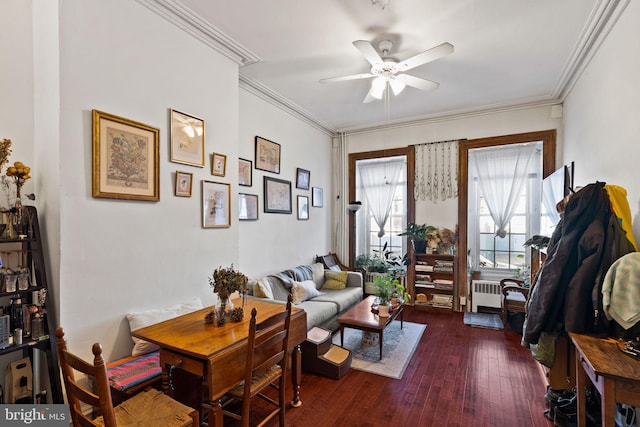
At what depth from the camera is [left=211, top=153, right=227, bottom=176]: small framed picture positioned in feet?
9.07

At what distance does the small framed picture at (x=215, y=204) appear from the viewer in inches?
106

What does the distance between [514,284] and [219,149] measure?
178 inches

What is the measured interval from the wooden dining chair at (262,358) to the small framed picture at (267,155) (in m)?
2.46

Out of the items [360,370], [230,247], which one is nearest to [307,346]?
[360,370]

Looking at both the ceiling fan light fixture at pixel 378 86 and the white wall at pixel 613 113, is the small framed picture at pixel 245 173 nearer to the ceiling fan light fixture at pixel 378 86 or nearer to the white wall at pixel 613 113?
the ceiling fan light fixture at pixel 378 86

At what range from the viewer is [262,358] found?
1734 millimetres

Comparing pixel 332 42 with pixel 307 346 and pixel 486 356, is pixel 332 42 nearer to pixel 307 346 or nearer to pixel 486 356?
pixel 307 346

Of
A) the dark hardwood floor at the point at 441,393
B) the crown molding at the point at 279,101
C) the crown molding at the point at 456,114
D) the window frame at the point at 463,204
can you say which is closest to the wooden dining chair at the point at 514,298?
the dark hardwood floor at the point at 441,393

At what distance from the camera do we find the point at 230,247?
2.97m

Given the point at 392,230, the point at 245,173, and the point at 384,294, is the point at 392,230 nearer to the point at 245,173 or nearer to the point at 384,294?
the point at 384,294

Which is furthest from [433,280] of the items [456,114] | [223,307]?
[223,307]

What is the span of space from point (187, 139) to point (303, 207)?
2.48 meters

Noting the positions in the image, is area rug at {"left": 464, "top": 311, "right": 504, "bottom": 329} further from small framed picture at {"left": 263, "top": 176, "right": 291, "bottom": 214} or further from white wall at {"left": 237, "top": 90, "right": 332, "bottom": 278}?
small framed picture at {"left": 263, "top": 176, "right": 291, "bottom": 214}

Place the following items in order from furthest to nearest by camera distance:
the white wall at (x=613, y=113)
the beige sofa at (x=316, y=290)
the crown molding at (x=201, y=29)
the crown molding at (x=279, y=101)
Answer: the crown molding at (x=279, y=101) → the beige sofa at (x=316, y=290) → the crown molding at (x=201, y=29) → the white wall at (x=613, y=113)
